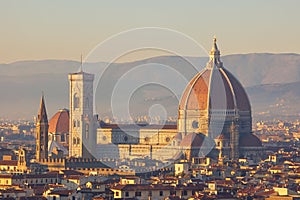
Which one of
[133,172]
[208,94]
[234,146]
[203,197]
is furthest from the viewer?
[208,94]

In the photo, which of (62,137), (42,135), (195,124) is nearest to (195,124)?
(195,124)

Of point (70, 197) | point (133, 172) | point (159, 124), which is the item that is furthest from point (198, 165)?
point (70, 197)

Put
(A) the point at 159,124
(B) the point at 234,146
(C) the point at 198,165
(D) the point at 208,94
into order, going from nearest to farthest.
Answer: (C) the point at 198,165
(B) the point at 234,146
(D) the point at 208,94
(A) the point at 159,124

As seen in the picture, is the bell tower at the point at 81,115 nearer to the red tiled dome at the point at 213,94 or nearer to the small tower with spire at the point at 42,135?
the small tower with spire at the point at 42,135

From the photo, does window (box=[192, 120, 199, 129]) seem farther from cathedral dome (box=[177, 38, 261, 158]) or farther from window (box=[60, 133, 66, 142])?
window (box=[60, 133, 66, 142])

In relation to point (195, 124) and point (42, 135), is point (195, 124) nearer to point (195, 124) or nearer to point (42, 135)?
point (195, 124)

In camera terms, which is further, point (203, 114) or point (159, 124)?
point (159, 124)

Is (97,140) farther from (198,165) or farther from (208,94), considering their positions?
(198,165)
